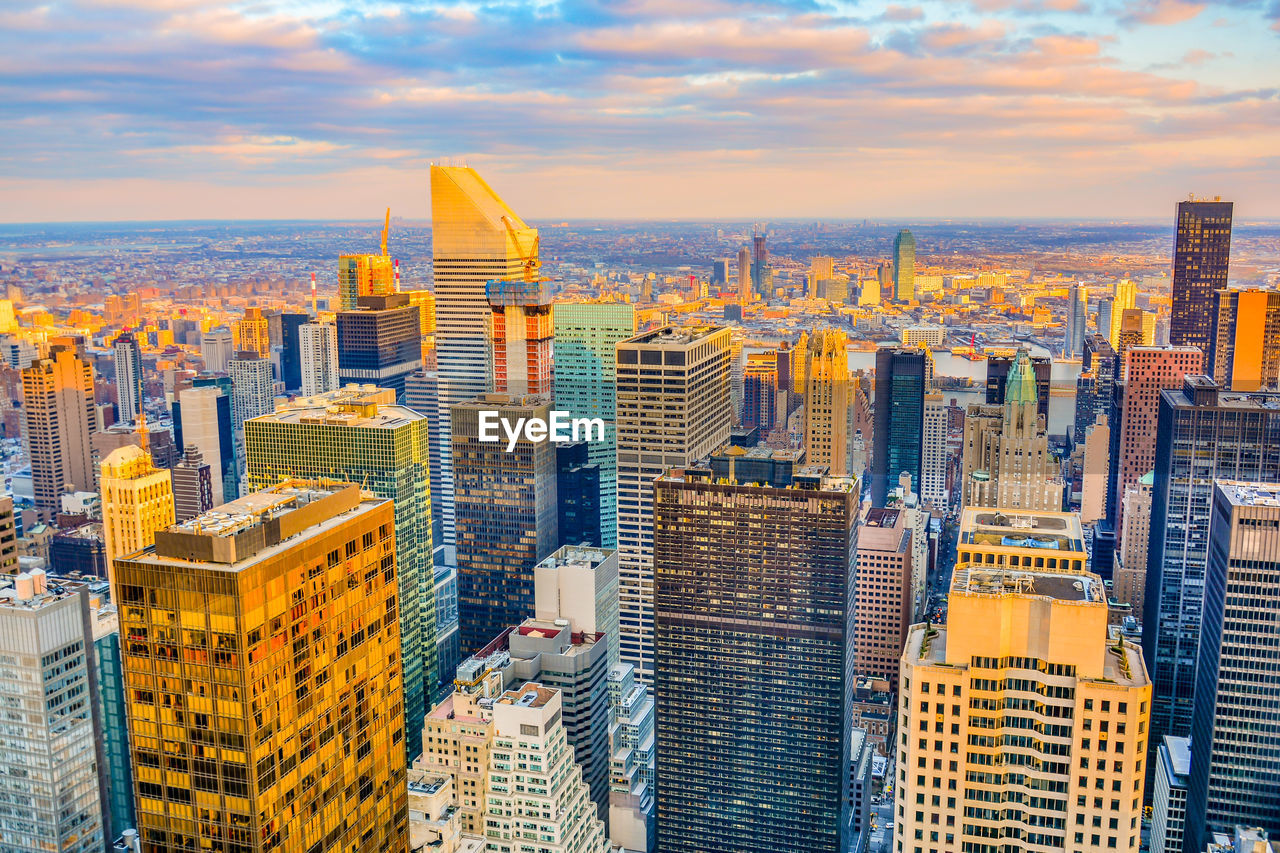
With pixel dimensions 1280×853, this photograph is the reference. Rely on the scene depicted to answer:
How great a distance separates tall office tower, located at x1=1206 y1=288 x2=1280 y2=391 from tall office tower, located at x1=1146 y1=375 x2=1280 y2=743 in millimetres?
2289

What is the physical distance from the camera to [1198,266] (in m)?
32.5

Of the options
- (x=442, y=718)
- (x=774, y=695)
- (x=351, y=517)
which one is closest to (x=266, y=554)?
(x=351, y=517)

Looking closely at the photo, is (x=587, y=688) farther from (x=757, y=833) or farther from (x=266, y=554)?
(x=266, y=554)

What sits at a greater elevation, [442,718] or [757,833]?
[442,718]

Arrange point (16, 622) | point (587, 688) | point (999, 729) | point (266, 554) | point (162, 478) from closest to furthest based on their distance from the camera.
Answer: point (266, 554)
point (999, 729)
point (16, 622)
point (587, 688)
point (162, 478)

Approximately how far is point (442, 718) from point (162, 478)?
12.3 m

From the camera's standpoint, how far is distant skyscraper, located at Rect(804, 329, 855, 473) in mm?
35062

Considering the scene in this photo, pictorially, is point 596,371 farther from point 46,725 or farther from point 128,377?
point 46,725

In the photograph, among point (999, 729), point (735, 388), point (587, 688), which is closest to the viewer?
point (999, 729)

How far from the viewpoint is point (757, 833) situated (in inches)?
1122

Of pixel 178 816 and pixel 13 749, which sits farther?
pixel 13 749

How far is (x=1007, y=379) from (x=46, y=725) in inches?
1168

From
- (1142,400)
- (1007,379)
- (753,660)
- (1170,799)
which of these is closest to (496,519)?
(753,660)

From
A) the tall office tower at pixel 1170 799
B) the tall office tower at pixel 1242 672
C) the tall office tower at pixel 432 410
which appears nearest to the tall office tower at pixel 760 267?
the tall office tower at pixel 432 410
